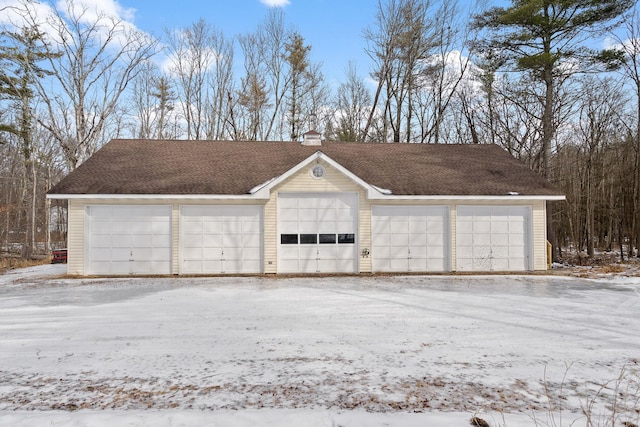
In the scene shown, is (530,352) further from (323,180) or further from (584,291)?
(323,180)

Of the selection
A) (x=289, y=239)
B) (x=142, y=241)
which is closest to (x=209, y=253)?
(x=142, y=241)

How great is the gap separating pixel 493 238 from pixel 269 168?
8.80 metres

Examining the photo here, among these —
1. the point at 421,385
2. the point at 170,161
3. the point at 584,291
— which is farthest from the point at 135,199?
the point at 584,291

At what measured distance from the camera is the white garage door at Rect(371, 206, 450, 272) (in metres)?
13.5

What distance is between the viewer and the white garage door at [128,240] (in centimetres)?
1284

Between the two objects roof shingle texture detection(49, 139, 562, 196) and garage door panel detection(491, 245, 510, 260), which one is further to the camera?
garage door panel detection(491, 245, 510, 260)

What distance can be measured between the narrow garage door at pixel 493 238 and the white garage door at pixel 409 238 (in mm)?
637

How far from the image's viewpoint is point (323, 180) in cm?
1320

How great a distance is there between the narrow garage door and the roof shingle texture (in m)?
0.79

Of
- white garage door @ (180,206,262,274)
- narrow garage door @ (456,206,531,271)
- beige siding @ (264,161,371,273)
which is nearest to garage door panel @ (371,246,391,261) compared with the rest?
beige siding @ (264,161,371,273)

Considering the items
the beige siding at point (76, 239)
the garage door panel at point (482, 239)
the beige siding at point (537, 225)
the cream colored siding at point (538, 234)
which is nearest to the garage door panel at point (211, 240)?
the beige siding at point (76, 239)

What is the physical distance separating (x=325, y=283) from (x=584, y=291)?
22.6ft

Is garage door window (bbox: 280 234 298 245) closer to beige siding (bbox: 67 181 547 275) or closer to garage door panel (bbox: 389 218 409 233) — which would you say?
beige siding (bbox: 67 181 547 275)

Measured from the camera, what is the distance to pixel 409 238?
13.7m
